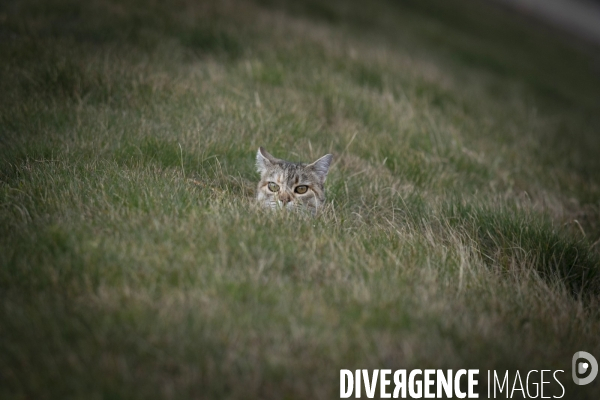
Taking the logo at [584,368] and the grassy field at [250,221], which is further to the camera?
the logo at [584,368]

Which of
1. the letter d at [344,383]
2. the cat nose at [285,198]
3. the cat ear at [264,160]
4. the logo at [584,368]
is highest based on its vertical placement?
the logo at [584,368]

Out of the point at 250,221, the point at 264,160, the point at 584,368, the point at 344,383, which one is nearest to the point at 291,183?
the point at 264,160

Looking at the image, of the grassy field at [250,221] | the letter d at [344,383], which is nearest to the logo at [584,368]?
the grassy field at [250,221]

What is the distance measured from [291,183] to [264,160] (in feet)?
1.34

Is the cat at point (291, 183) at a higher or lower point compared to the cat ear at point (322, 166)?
lower

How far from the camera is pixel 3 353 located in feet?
9.50

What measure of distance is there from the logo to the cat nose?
2.65 meters

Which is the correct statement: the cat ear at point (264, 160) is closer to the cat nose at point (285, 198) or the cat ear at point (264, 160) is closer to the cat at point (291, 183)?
the cat at point (291, 183)

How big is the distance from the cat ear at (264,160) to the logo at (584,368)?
120 inches

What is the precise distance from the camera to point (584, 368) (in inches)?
136

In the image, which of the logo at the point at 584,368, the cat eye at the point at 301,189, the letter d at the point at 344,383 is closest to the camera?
the letter d at the point at 344,383

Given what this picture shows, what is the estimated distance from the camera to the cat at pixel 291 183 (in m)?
5.14

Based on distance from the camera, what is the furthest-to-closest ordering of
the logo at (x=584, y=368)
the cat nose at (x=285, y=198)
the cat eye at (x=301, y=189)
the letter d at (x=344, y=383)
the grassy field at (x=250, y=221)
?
1. the cat eye at (x=301, y=189)
2. the cat nose at (x=285, y=198)
3. the logo at (x=584, y=368)
4. the grassy field at (x=250, y=221)
5. the letter d at (x=344, y=383)

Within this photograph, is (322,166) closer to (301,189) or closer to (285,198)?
(301,189)
